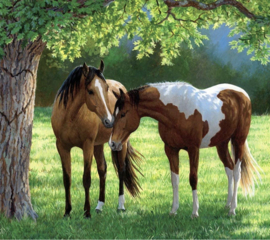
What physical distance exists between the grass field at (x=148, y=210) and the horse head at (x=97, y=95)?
1752 mm

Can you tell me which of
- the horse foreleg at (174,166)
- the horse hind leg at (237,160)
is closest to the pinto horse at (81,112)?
the horse foreleg at (174,166)

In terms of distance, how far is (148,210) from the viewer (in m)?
7.88

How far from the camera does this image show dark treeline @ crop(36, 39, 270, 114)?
3166 centimetres

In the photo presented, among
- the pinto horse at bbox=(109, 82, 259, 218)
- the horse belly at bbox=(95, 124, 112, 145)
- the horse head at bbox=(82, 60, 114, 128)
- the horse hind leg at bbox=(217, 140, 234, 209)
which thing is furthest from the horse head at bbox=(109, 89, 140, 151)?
the horse hind leg at bbox=(217, 140, 234, 209)

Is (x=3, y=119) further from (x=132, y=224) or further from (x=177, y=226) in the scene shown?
(x=177, y=226)

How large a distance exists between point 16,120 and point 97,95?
154cm

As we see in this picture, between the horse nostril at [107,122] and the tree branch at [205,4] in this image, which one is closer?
the horse nostril at [107,122]

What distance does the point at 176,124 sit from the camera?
6738 mm

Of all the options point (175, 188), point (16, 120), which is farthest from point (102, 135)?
point (175, 188)

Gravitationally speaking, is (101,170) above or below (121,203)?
above

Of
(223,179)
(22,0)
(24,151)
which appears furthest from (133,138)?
(22,0)

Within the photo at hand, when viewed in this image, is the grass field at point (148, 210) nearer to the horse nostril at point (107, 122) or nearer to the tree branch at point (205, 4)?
the horse nostril at point (107, 122)

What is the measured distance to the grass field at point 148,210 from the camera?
6.64m

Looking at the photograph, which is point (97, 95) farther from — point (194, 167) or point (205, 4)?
point (205, 4)
